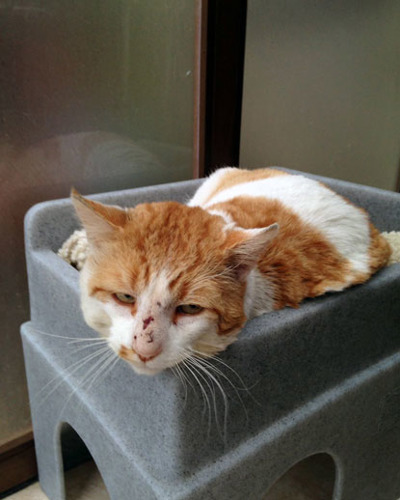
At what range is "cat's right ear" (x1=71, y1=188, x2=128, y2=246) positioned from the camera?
25.5 inches

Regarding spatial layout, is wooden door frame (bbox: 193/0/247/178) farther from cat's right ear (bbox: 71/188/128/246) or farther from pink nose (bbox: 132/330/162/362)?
pink nose (bbox: 132/330/162/362)

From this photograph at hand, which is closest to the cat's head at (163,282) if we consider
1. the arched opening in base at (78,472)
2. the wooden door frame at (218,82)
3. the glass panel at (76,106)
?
the glass panel at (76,106)

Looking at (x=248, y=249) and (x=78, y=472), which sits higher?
(x=248, y=249)

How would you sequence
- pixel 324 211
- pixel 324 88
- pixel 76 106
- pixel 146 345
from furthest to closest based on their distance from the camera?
pixel 324 88
pixel 76 106
pixel 324 211
pixel 146 345

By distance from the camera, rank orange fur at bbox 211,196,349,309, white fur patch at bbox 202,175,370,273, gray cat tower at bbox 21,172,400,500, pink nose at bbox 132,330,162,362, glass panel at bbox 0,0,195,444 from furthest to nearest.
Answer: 1. glass panel at bbox 0,0,195,444
2. white fur patch at bbox 202,175,370,273
3. orange fur at bbox 211,196,349,309
4. gray cat tower at bbox 21,172,400,500
5. pink nose at bbox 132,330,162,362

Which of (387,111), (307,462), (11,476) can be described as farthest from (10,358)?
(387,111)

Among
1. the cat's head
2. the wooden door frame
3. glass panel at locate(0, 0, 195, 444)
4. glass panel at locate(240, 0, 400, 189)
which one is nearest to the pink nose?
the cat's head

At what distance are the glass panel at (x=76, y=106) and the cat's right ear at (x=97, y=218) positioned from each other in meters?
0.48

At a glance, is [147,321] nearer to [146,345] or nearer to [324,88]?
[146,345]

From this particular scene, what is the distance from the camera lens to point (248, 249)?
66cm

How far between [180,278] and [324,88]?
1414 mm

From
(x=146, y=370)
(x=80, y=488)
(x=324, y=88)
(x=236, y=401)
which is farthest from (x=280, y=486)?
(x=324, y=88)

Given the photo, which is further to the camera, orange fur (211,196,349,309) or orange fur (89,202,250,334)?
orange fur (211,196,349,309)

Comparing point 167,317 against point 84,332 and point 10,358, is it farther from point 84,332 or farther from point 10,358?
point 10,358
